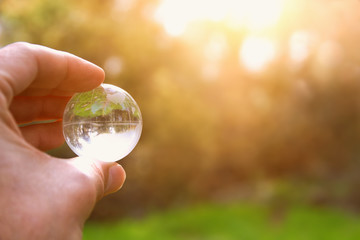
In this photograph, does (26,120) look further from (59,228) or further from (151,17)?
(151,17)

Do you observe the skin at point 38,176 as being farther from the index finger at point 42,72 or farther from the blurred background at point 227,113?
the blurred background at point 227,113

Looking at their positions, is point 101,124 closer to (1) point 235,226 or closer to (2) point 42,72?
(2) point 42,72

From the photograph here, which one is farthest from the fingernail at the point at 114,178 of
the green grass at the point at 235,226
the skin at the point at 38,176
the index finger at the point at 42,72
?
the green grass at the point at 235,226

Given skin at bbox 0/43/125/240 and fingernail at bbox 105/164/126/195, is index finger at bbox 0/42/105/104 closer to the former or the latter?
skin at bbox 0/43/125/240

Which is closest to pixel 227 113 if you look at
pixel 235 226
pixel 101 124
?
pixel 235 226

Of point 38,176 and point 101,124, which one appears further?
point 101,124

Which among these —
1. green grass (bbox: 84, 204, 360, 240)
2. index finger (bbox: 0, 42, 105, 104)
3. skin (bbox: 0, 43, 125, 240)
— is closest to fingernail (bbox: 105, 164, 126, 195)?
skin (bbox: 0, 43, 125, 240)
